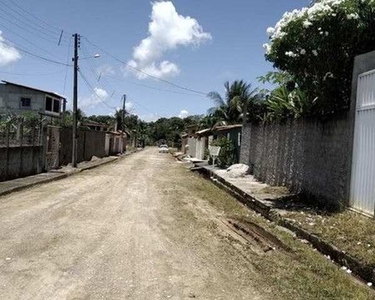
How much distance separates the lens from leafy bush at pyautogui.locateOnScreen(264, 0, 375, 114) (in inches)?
459

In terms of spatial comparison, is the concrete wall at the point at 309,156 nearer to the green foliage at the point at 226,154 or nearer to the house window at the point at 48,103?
the green foliage at the point at 226,154

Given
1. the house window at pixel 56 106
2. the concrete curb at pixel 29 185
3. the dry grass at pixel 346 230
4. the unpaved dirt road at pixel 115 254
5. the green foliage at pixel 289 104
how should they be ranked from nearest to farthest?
the unpaved dirt road at pixel 115 254 → the dry grass at pixel 346 230 → the green foliage at pixel 289 104 → the concrete curb at pixel 29 185 → the house window at pixel 56 106

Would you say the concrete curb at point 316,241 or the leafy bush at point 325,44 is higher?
the leafy bush at point 325,44

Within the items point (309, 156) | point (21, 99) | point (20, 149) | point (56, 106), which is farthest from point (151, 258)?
point (56, 106)

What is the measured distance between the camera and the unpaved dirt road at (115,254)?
19.3 feet

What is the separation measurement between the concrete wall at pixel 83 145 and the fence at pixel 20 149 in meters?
5.83

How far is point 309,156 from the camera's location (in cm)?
1405

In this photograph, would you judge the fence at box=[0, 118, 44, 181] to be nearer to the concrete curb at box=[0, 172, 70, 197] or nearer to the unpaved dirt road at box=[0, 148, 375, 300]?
the concrete curb at box=[0, 172, 70, 197]

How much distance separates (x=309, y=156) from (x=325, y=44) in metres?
3.46

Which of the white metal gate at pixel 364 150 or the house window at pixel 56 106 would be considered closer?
the white metal gate at pixel 364 150

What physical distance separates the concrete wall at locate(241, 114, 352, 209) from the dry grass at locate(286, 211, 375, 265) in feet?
3.27

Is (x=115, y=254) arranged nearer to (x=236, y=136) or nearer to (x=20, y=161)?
(x=20, y=161)

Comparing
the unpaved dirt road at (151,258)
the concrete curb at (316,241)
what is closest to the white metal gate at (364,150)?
the concrete curb at (316,241)

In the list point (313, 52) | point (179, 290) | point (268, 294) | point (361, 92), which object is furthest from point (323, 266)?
point (313, 52)
